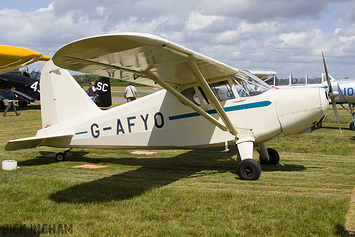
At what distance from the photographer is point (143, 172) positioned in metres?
6.79

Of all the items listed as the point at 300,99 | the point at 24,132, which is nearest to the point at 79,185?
the point at 300,99

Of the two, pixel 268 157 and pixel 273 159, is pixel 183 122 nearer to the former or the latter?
pixel 268 157

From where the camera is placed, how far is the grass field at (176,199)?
3.60 metres

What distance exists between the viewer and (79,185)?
5.48 meters

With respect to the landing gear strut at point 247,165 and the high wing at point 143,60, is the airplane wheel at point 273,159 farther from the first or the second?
the high wing at point 143,60

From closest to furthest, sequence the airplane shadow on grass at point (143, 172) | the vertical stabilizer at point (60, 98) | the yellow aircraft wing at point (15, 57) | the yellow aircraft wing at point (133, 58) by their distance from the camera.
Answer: the yellow aircraft wing at point (15, 57), the yellow aircraft wing at point (133, 58), the airplane shadow on grass at point (143, 172), the vertical stabilizer at point (60, 98)

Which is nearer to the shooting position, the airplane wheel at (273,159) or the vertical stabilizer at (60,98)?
the airplane wheel at (273,159)

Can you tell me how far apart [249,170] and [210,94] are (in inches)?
64.3

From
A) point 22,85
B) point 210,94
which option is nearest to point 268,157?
point 210,94

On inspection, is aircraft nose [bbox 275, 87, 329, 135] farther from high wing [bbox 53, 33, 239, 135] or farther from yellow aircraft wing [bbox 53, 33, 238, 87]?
yellow aircraft wing [bbox 53, 33, 238, 87]

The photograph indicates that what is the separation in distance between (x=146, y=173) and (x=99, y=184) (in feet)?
4.44

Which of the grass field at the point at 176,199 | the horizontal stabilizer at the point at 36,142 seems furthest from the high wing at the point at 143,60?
the horizontal stabilizer at the point at 36,142

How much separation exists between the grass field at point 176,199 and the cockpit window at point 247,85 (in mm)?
1724

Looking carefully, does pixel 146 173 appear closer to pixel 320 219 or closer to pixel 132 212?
pixel 132 212
